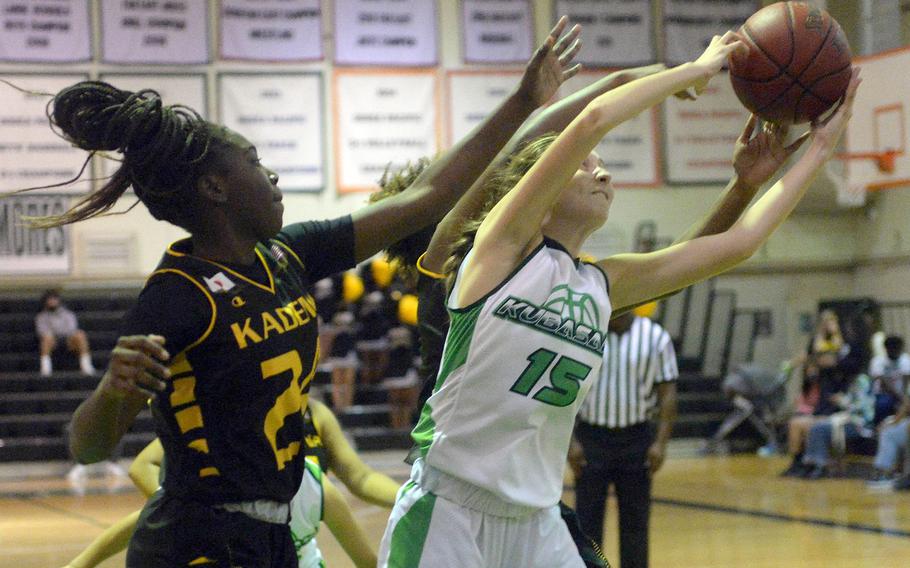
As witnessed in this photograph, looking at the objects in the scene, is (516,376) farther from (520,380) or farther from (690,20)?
(690,20)

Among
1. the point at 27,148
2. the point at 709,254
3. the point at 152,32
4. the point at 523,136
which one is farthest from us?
the point at 152,32

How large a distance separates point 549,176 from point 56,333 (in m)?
12.6

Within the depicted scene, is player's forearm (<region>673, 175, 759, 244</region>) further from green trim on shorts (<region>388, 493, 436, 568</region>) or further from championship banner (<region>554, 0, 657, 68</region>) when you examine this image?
championship banner (<region>554, 0, 657, 68</region>)

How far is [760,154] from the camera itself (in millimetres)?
2928

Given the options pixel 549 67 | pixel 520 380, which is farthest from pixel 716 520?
pixel 520 380

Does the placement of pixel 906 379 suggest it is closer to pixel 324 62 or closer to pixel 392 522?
pixel 324 62

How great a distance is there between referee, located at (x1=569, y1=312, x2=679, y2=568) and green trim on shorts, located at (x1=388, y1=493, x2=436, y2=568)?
2992 mm

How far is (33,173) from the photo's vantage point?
14.8m

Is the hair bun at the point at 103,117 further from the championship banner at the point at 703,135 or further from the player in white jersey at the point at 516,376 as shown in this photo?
the championship banner at the point at 703,135

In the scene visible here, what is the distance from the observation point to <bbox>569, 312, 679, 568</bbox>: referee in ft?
18.0

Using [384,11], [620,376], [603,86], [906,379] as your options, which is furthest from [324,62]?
[603,86]

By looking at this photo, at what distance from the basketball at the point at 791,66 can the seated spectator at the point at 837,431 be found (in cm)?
925

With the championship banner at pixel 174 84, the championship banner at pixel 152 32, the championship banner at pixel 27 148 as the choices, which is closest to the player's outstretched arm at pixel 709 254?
the championship banner at pixel 27 148

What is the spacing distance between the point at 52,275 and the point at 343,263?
1327cm
